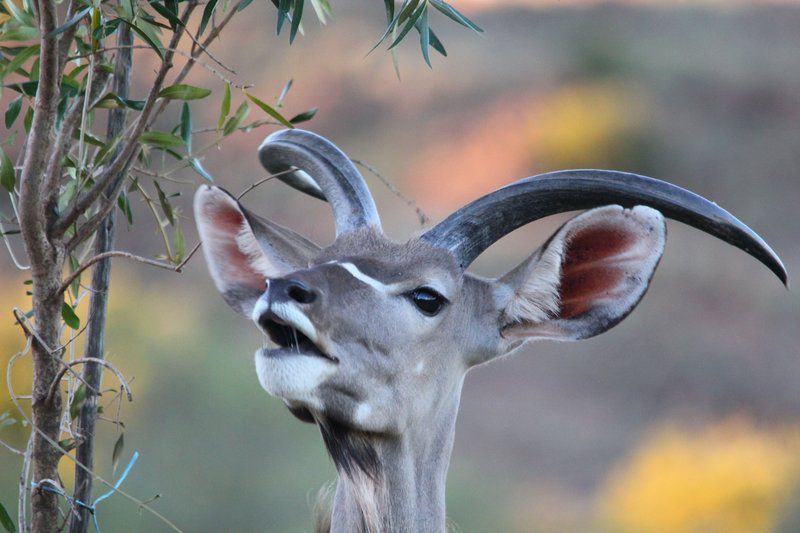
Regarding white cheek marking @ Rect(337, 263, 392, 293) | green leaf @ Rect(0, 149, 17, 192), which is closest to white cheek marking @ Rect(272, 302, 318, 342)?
white cheek marking @ Rect(337, 263, 392, 293)

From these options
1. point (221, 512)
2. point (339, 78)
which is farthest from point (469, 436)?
point (339, 78)

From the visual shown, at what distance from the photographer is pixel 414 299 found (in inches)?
107

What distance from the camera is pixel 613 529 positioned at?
972cm

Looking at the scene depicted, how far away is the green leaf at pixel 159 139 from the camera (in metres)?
2.77

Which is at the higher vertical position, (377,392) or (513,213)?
(513,213)

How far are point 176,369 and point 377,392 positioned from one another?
8.31m

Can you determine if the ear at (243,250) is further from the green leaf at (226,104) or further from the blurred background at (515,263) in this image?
the blurred background at (515,263)

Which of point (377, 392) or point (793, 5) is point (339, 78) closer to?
point (793, 5)

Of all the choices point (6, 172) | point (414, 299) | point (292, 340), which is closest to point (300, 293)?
point (292, 340)

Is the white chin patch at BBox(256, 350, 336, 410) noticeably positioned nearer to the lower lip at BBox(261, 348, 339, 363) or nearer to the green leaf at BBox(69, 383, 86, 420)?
the lower lip at BBox(261, 348, 339, 363)

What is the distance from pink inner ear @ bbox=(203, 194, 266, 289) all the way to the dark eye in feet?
1.79

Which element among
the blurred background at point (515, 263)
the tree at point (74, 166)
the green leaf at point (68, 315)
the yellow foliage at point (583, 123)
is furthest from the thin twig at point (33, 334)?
the yellow foliage at point (583, 123)

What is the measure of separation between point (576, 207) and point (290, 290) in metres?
0.81

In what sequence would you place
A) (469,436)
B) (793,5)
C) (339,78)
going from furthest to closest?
(793,5)
(339,78)
(469,436)
